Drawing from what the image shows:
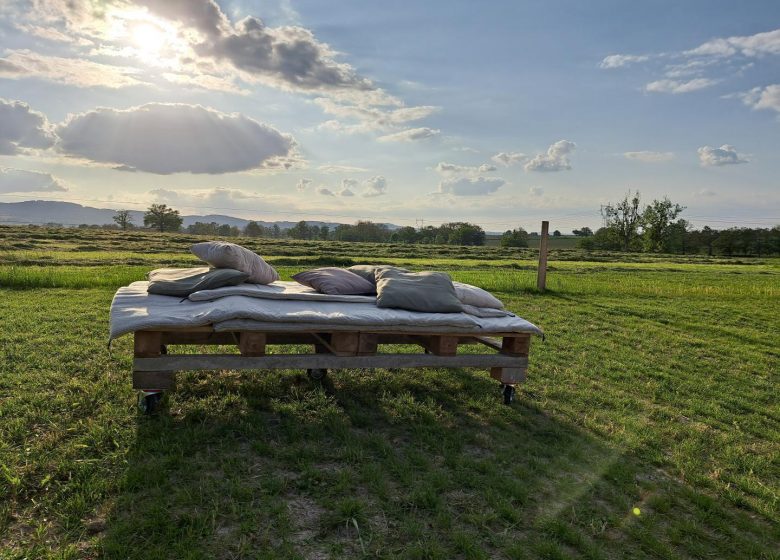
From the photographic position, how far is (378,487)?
10.2 ft

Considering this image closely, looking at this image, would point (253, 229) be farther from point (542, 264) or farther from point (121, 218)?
point (542, 264)

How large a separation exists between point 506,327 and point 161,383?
325 centimetres

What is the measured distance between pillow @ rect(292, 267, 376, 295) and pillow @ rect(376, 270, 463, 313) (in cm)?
25

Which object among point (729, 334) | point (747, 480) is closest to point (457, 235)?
point (729, 334)

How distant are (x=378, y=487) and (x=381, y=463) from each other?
349mm

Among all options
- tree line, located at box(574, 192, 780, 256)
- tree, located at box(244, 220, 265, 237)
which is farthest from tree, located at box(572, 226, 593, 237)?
tree, located at box(244, 220, 265, 237)

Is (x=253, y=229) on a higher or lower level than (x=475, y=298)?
higher

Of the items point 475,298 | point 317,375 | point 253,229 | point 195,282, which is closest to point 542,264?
point 475,298

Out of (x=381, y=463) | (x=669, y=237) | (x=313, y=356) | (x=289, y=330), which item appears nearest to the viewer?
(x=381, y=463)

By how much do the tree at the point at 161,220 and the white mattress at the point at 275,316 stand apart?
11454 cm

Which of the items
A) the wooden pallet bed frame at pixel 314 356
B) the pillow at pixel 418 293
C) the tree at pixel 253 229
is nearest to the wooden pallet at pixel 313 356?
the wooden pallet bed frame at pixel 314 356

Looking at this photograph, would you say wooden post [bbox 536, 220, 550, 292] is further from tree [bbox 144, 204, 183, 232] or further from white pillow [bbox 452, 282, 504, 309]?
tree [bbox 144, 204, 183, 232]

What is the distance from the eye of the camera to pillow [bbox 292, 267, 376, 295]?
5.19 metres

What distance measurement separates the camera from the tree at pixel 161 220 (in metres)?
108
